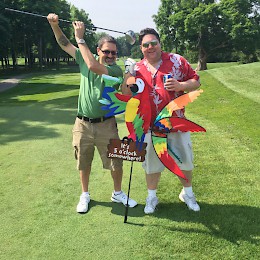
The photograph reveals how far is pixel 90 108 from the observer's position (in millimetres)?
3197

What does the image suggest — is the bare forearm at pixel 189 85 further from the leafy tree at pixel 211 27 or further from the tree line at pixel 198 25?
the leafy tree at pixel 211 27

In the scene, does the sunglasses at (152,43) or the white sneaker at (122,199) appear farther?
the white sneaker at (122,199)

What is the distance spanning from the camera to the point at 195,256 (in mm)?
2545

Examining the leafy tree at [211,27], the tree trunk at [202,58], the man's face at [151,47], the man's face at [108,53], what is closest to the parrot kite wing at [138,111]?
the man's face at [151,47]

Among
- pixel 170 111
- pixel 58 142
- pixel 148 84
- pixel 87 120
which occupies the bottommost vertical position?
pixel 58 142

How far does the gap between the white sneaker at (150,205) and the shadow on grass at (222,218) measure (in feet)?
0.20

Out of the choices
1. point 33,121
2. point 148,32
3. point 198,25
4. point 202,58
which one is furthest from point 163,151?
point 202,58

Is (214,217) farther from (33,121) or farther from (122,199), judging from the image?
(33,121)

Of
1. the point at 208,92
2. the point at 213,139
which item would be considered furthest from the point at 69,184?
the point at 208,92

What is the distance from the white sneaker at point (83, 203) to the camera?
3.26m

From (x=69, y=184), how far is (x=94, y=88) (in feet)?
4.55

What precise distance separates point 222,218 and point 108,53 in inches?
75.3

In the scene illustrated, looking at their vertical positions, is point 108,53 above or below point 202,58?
above

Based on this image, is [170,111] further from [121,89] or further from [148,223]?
[148,223]
